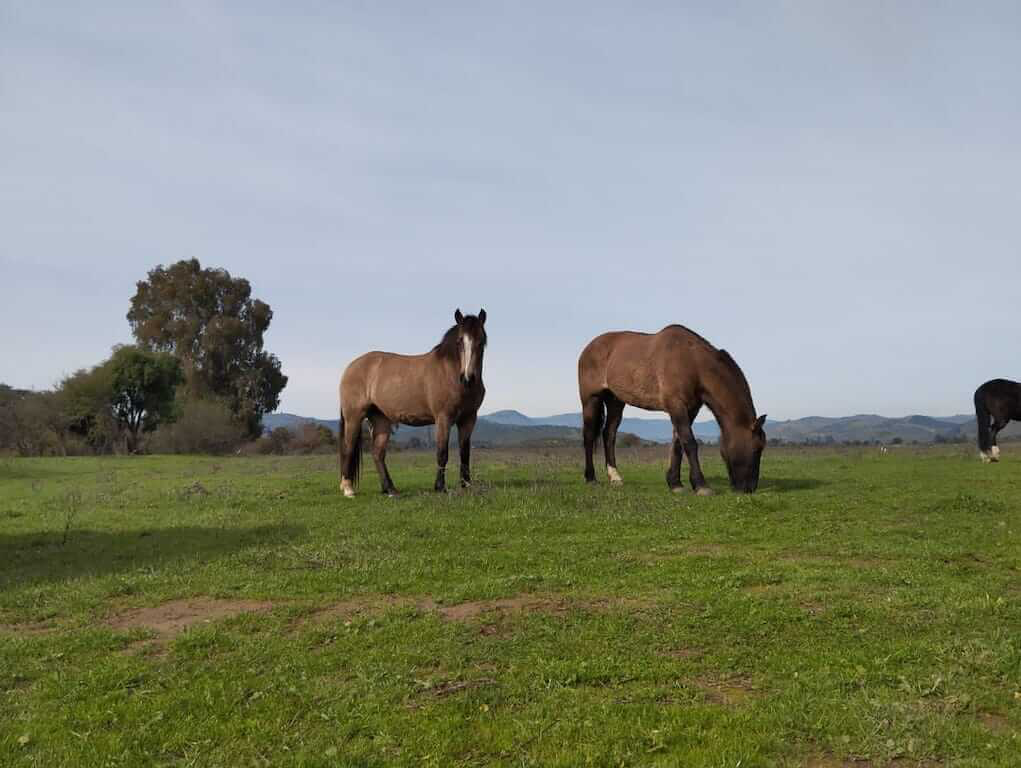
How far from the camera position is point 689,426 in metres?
14.4

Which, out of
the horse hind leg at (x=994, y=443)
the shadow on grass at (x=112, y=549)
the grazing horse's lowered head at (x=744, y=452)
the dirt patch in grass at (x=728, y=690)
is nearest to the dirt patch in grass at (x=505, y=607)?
the dirt patch in grass at (x=728, y=690)

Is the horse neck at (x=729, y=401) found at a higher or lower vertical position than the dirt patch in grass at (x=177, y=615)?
higher

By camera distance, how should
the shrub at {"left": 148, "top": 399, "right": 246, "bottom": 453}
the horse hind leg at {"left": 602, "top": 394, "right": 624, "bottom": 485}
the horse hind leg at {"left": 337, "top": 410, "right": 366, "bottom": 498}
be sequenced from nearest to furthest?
the horse hind leg at {"left": 337, "top": 410, "right": 366, "bottom": 498}, the horse hind leg at {"left": 602, "top": 394, "right": 624, "bottom": 485}, the shrub at {"left": 148, "top": 399, "right": 246, "bottom": 453}

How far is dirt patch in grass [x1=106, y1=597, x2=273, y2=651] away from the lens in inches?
271


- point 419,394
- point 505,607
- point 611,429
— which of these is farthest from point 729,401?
point 505,607

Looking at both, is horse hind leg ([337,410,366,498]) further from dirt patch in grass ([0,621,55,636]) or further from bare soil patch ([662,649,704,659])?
bare soil patch ([662,649,704,659])

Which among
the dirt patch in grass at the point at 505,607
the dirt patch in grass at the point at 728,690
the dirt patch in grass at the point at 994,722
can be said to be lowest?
the dirt patch in grass at the point at 994,722

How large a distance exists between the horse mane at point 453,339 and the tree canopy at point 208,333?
5053cm

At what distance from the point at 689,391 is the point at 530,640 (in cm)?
936

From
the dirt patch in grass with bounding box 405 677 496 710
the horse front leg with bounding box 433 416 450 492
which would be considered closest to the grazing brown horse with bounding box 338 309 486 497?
the horse front leg with bounding box 433 416 450 492

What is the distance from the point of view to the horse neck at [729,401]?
14.1m

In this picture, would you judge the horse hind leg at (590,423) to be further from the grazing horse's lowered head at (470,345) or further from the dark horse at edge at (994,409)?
the dark horse at edge at (994,409)

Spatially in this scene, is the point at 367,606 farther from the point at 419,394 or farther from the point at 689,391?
the point at 689,391

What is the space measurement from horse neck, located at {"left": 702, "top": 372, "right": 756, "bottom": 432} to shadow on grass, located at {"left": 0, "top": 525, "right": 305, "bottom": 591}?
787 cm
